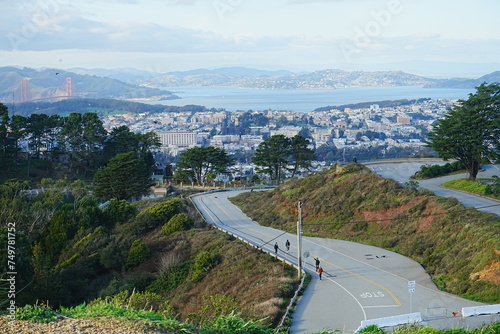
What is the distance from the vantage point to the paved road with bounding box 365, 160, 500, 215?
18013mm

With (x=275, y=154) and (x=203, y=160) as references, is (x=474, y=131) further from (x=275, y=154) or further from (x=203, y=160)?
(x=203, y=160)

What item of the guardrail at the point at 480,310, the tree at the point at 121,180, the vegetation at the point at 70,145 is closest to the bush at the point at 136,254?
the guardrail at the point at 480,310

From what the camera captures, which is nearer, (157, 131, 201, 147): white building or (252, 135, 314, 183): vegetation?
(252, 135, 314, 183): vegetation

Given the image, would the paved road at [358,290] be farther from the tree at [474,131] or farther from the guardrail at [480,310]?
the tree at [474,131]

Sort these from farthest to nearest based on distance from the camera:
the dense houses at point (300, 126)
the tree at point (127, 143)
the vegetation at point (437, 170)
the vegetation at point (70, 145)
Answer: the dense houses at point (300, 126) → the tree at point (127, 143) → the vegetation at point (70, 145) → the vegetation at point (437, 170)

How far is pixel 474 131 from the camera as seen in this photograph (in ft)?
70.6

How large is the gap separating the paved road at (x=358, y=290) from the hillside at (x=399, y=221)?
0.52m

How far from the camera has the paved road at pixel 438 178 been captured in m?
18.0

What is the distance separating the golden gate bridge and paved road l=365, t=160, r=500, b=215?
394ft

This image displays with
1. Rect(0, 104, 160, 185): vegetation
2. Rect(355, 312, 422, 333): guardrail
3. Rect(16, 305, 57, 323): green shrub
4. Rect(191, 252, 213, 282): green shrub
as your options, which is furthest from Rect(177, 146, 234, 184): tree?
Rect(16, 305, 57, 323): green shrub

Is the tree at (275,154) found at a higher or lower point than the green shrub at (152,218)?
higher

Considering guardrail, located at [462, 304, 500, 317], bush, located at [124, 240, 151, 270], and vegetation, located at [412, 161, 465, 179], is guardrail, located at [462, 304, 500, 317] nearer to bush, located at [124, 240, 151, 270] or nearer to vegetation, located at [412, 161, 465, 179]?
bush, located at [124, 240, 151, 270]

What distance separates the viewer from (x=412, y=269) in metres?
14.4

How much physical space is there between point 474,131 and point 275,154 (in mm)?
16439
